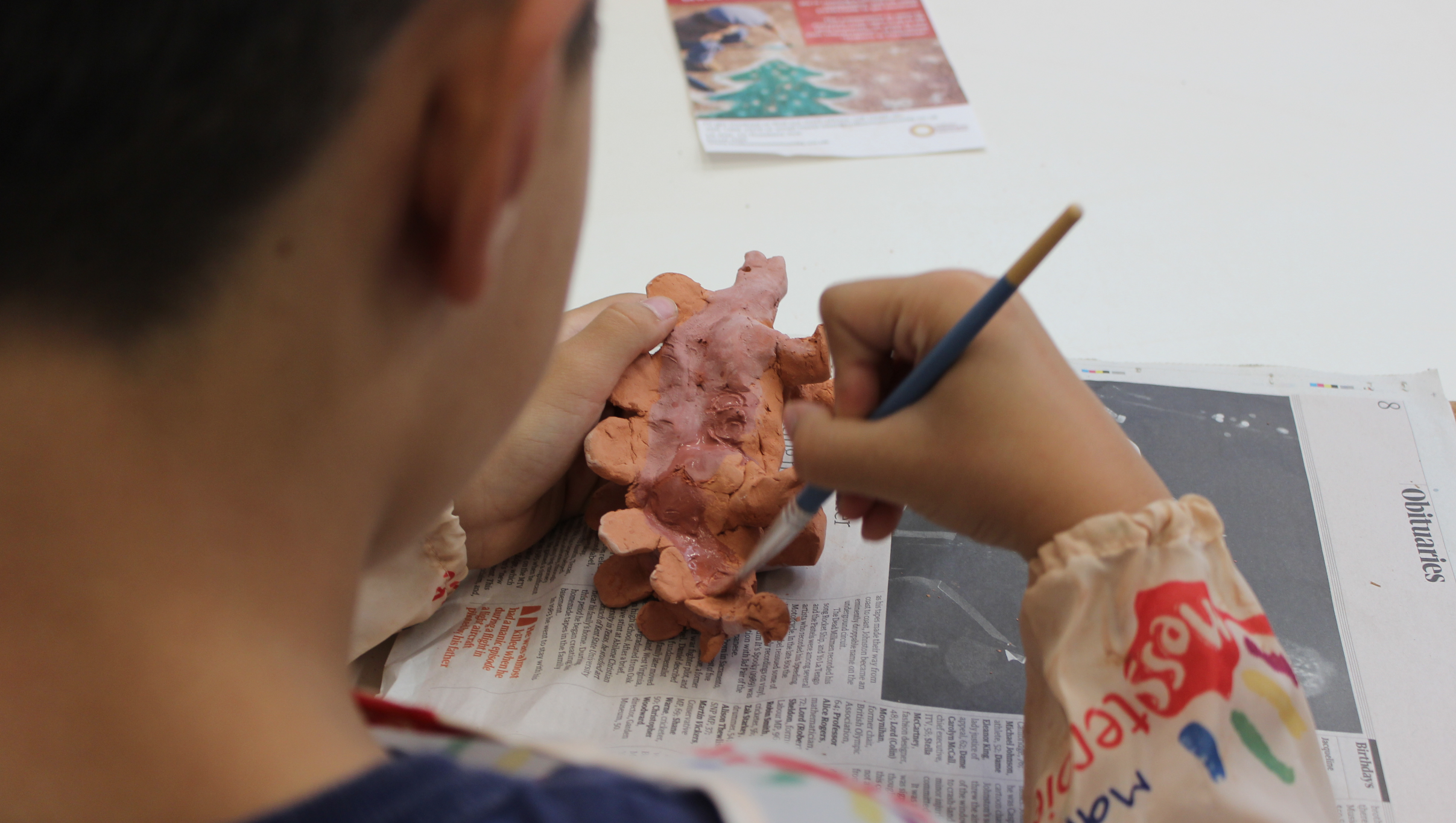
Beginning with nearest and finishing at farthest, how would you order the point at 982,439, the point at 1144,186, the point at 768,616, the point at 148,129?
the point at 148,129, the point at 982,439, the point at 768,616, the point at 1144,186

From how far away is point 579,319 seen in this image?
0.79m

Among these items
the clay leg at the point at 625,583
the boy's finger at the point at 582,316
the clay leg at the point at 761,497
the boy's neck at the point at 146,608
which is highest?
the boy's neck at the point at 146,608

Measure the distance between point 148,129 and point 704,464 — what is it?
1.62ft

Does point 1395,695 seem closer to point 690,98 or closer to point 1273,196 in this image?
point 1273,196

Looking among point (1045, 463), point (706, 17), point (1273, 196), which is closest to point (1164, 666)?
point (1045, 463)

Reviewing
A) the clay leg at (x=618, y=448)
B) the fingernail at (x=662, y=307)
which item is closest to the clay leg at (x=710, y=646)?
the clay leg at (x=618, y=448)

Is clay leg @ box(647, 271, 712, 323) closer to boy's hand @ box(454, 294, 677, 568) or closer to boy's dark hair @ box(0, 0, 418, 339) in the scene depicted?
boy's hand @ box(454, 294, 677, 568)

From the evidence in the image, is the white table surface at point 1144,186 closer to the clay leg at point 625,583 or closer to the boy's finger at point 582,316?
the boy's finger at point 582,316

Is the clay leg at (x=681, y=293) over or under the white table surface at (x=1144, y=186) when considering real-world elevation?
over

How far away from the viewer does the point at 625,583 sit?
697mm

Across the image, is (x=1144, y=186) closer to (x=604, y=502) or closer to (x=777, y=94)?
(x=777, y=94)

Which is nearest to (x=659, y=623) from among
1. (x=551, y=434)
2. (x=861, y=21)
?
(x=551, y=434)

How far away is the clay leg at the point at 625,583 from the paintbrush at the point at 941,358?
0.11 metres

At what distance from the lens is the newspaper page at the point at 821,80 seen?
1.09m
